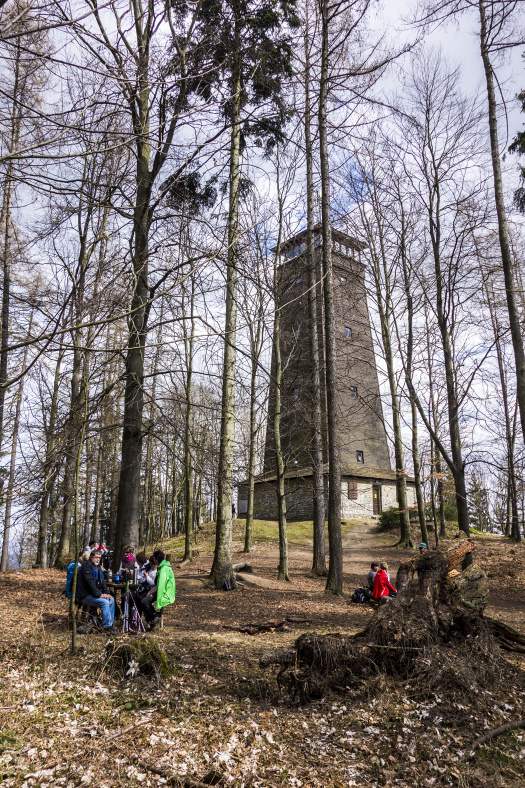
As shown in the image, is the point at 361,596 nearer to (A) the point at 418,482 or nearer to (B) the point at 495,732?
(B) the point at 495,732

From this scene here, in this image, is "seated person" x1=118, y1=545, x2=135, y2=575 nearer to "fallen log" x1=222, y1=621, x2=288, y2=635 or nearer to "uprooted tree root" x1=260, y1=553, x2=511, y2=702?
"fallen log" x1=222, y1=621, x2=288, y2=635

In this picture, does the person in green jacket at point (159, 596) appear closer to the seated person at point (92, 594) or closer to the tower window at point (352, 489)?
the seated person at point (92, 594)

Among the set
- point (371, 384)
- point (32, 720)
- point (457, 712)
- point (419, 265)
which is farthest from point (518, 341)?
point (371, 384)

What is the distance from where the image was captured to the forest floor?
3.89 meters

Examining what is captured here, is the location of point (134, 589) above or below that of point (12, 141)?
below

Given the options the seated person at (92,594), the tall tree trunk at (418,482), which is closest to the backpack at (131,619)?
the seated person at (92,594)

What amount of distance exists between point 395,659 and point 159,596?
3.91m

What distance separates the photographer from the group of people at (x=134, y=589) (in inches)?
306

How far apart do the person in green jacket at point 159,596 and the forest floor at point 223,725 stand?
74cm

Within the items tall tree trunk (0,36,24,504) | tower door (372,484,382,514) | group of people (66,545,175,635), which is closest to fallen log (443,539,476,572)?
group of people (66,545,175,635)

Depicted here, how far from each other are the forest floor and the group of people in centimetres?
66

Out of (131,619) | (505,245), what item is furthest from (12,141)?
(505,245)

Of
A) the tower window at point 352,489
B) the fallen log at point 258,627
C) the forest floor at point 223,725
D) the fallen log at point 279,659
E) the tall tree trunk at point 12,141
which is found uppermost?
the tall tree trunk at point 12,141

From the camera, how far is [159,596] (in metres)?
8.02
